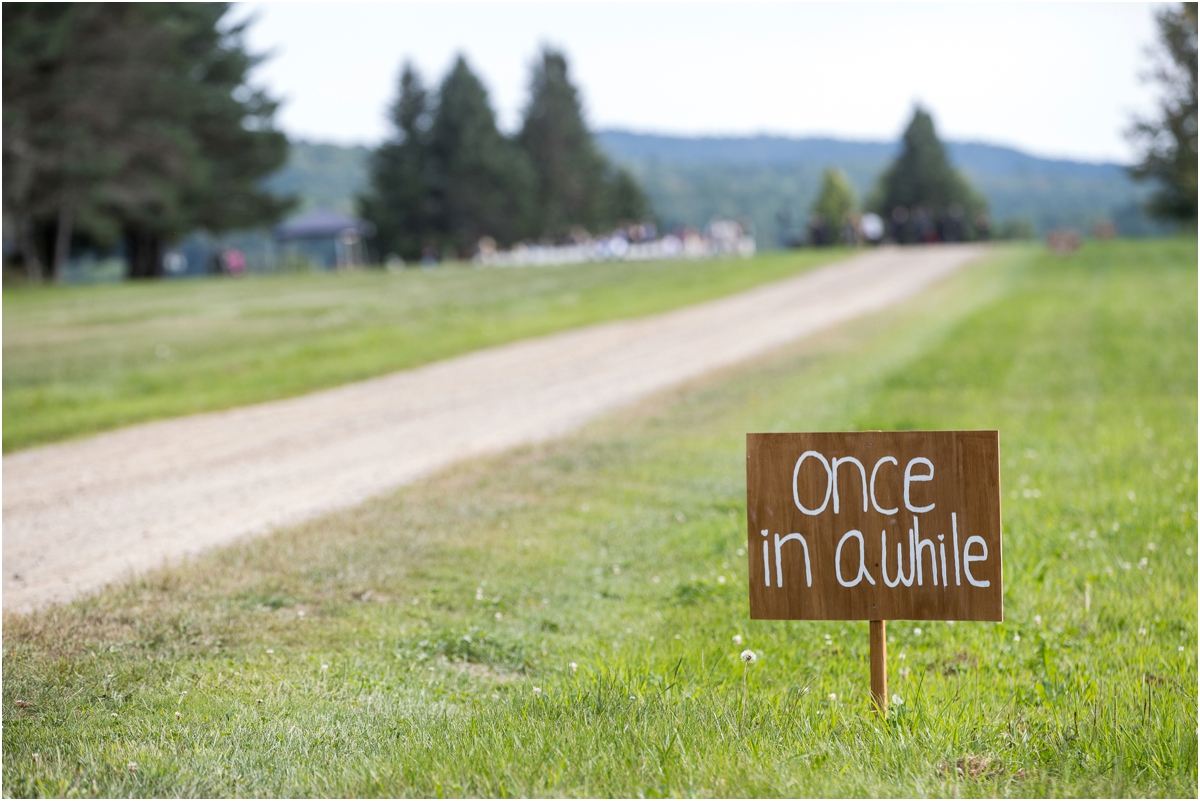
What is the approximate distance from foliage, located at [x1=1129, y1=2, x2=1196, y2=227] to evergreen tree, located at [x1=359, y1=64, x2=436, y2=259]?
49.9 m

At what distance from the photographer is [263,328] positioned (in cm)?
2192

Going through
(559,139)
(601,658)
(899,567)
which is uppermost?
(559,139)

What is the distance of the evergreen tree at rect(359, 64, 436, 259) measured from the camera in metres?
78.4

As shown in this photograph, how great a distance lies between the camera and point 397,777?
3471 millimetres

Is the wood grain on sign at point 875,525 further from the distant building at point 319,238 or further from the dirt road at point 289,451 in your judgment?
the distant building at point 319,238

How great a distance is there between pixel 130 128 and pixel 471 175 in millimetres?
36632

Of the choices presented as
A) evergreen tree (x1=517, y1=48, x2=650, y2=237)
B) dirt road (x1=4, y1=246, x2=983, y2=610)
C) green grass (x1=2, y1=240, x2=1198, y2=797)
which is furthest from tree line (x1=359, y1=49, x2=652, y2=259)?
green grass (x1=2, y1=240, x2=1198, y2=797)

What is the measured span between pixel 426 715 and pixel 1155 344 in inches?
541

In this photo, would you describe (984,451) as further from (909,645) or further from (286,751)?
(286,751)

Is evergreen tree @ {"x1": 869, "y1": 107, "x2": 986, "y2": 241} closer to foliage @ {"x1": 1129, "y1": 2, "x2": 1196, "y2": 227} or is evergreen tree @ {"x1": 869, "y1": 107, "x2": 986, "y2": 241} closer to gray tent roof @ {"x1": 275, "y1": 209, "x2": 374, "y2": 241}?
gray tent roof @ {"x1": 275, "y1": 209, "x2": 374, "y2": 241}

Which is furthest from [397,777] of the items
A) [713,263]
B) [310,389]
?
[713,263]

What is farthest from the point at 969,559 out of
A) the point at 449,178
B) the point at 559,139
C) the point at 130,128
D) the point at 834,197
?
the point at 834,197

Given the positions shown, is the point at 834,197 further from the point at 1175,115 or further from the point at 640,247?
the point at 1175,115

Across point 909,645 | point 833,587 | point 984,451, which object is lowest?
point 909,645
